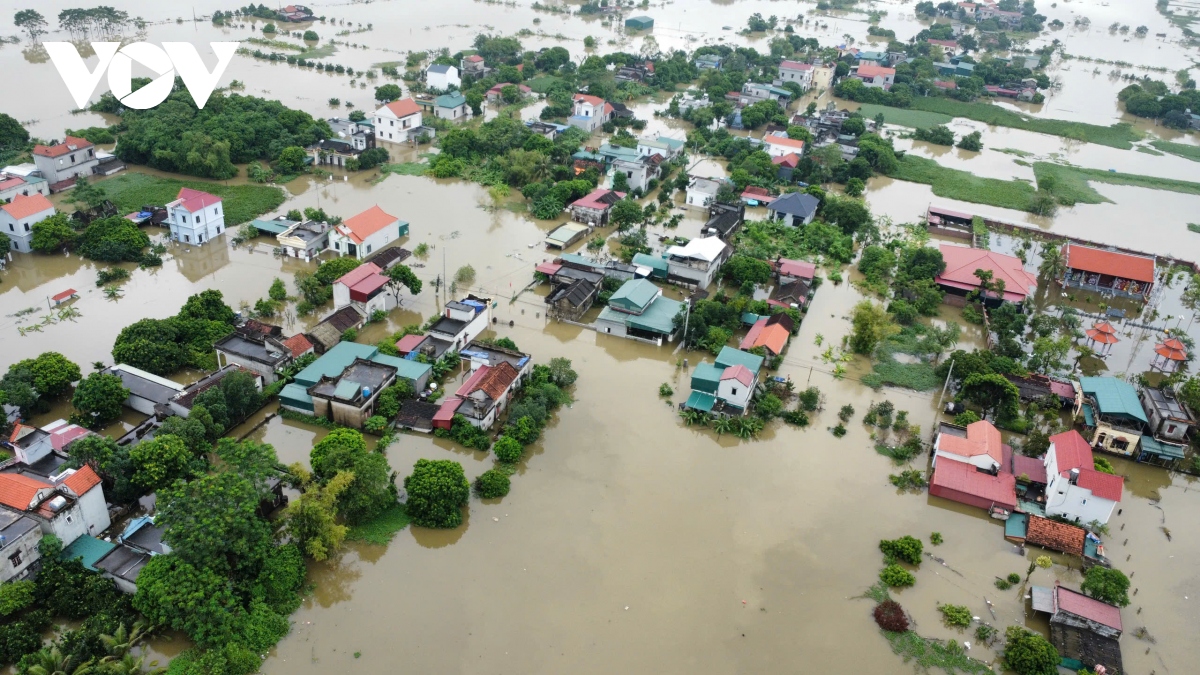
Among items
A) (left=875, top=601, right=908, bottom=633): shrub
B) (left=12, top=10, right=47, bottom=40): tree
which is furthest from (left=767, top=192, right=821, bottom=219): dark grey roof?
(left=12, top=10, right=47, bottom=40): tree

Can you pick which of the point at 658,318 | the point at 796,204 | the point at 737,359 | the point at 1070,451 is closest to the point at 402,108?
the point at 796,204

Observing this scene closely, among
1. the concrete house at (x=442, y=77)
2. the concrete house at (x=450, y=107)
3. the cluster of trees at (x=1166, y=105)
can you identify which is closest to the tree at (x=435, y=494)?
the concrete house at (x=450, y=107)

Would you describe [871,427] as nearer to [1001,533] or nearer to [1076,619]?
[1001,533]

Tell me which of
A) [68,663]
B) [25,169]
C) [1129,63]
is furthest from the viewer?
[1129,63]

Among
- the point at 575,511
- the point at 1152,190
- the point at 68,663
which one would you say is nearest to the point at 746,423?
the point at 575,511

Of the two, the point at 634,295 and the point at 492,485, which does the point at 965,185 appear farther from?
A: the point at 492,485

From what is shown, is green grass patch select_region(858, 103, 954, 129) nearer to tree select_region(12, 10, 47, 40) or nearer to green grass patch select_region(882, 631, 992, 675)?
green grass patch select_region(882, 631, 992, 675)
